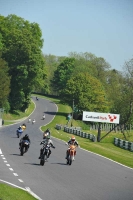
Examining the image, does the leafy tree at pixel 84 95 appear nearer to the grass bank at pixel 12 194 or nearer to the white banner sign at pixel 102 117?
the white banner sign at pixel 102 117

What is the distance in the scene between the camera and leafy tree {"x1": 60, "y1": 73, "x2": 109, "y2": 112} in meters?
112

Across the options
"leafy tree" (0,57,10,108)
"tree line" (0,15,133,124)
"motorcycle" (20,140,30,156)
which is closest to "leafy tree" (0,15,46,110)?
"tree line" (0,15,133,124)

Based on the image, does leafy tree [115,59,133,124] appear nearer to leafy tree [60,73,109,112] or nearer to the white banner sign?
the white banner sign

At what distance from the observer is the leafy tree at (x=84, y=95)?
112 meters

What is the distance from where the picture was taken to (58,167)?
83.5ft

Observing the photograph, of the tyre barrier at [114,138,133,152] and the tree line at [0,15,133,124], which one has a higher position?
the tree line at [0,15,133,124]

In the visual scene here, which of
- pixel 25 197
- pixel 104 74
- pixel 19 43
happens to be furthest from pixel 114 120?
pixel 104 74

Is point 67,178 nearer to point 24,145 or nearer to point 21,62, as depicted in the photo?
point 24,145

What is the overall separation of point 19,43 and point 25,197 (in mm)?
82850

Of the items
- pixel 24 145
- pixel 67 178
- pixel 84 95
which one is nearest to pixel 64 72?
pixel 84 95

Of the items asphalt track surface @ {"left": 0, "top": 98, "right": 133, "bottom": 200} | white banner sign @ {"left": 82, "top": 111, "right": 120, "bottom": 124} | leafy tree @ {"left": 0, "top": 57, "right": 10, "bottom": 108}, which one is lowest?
asphalt track surface @ {"left": 0, "top": 98, "right": 133, "bottom": 200}

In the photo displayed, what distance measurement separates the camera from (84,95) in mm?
113750

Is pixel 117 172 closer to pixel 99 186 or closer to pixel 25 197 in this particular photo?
pixel 99 186

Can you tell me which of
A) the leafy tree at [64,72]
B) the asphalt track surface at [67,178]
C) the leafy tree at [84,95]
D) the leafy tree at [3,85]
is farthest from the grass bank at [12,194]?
the leafy tree at [64,72]
